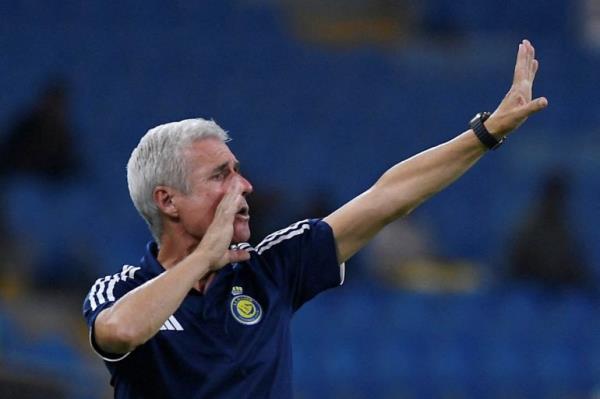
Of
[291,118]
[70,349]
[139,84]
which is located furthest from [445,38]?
[70,349]

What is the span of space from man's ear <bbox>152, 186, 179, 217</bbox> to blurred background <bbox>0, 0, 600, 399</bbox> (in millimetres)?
3140

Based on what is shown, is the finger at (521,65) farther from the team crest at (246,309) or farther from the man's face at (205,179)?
the team crest at (246,309)

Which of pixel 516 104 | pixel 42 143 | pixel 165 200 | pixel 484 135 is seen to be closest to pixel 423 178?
pixel 484 135

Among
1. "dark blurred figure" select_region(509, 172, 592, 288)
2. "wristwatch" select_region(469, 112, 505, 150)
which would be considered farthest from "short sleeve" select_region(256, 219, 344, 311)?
"dark blurred figure" select_region(509, 172, 592, 288)

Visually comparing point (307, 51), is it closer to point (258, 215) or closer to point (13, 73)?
point (13, 73)

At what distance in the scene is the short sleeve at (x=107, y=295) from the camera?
9.55ft

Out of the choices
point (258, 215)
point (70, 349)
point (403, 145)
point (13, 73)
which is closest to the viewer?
point (70, 349)

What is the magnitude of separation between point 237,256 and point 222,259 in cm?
6

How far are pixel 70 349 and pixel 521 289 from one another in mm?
3094

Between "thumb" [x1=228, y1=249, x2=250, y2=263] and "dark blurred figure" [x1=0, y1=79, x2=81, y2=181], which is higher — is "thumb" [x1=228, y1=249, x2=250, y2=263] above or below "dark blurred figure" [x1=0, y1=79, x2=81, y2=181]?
above

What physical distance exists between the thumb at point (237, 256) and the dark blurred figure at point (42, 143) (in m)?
5.16

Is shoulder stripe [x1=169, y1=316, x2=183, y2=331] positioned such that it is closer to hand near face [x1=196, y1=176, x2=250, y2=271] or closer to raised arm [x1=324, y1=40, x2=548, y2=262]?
hand near face [x1=196, y1=176, x2=250, y2=271]

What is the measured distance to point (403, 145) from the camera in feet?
32.5

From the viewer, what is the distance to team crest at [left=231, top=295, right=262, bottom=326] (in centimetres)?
308
